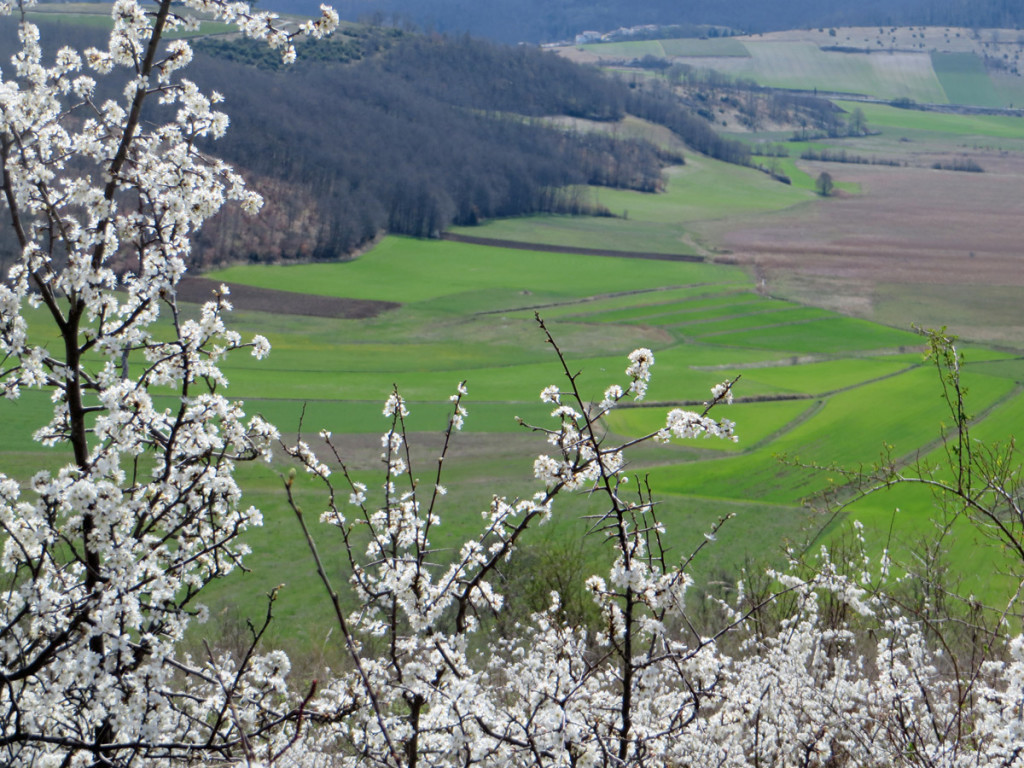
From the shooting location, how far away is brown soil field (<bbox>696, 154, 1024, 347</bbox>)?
71938mm

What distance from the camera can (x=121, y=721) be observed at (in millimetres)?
4551

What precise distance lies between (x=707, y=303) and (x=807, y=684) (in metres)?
66.1

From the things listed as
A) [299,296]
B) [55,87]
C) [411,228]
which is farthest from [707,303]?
[55,87]

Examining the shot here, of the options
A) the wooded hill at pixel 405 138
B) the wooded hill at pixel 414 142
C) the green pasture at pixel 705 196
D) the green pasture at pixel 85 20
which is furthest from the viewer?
the green pasture at pixel 85 20

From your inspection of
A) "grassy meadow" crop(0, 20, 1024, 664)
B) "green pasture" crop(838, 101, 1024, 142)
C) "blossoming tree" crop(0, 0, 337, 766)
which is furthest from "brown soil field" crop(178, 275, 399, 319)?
"green pasture" crop(838, 101, 1024, 142)

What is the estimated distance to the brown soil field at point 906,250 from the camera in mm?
71938

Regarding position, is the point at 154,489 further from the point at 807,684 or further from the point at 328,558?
the point at 328,558

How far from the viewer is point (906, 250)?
91938 millimetres

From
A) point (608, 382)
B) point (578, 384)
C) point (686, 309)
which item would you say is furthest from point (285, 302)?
point (578, 384)

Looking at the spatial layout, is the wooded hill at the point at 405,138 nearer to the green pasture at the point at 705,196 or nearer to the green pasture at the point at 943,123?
the green pasture at the point at 705,196

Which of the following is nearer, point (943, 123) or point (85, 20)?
point (85, 20)

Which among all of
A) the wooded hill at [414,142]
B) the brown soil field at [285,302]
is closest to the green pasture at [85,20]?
the wooded hill at [414,142]

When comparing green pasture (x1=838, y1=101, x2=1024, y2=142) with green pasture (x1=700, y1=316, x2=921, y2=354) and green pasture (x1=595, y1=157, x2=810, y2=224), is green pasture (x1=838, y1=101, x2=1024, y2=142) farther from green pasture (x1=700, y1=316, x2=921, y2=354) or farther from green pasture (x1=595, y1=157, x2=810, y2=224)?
green pasture (x1=700, y1=316, x2=921, y2=354)

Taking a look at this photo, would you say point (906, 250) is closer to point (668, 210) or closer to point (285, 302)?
point (668, 210)
